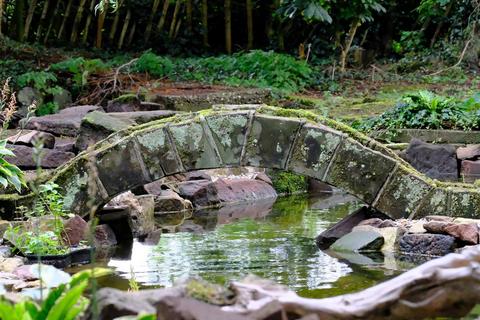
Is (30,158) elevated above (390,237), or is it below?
above

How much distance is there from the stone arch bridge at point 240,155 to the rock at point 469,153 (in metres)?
5.10

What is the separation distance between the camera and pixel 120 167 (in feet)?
27.0

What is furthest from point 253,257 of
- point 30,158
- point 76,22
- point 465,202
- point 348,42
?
point 76,22

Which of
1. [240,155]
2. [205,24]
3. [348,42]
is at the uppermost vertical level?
[205,24]

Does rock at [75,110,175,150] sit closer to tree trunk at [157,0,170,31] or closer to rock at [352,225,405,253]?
rock at [352,225,405,253]

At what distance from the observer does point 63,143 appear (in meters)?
11.4

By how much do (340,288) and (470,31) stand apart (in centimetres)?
1584

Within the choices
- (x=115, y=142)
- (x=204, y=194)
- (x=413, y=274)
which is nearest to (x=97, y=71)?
(x=204, y=194)

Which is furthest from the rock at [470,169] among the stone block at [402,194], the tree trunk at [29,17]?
the tree trunk at [29,17]

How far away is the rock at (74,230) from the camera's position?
297 inches

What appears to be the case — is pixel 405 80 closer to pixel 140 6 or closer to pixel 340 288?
pixel 140 6

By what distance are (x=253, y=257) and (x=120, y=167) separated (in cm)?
139

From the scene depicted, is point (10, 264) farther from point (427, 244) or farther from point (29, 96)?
point (29, 96)

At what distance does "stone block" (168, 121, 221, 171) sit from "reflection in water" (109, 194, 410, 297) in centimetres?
76
